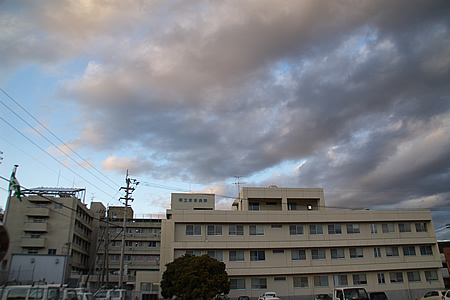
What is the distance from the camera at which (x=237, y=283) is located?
43.7 metres

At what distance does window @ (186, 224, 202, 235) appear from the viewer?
44.7m

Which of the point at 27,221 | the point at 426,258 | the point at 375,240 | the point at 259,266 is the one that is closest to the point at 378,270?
the point at 375,240

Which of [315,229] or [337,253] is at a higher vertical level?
[315,229]

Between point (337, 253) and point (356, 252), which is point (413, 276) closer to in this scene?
point (356, 252)

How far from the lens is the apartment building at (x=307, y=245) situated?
1745 inches

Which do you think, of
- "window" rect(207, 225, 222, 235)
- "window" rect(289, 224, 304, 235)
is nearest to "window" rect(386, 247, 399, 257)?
"window" rect(289, 224, 304, 235)

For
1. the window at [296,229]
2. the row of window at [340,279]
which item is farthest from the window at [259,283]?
the window at [296,229]

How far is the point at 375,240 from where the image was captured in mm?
48125

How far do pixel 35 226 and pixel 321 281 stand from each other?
46.3 metres

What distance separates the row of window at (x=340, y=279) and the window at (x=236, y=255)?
2520mm

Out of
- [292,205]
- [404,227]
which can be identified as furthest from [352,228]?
[292,205]

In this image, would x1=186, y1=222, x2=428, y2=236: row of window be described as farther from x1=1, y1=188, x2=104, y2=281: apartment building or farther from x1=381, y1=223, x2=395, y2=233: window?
x1=1, y1=188, x2=104, y2=281: apartment building

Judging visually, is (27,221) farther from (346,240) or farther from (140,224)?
(346,240)

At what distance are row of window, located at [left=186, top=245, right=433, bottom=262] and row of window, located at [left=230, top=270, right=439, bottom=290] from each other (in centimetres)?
250
